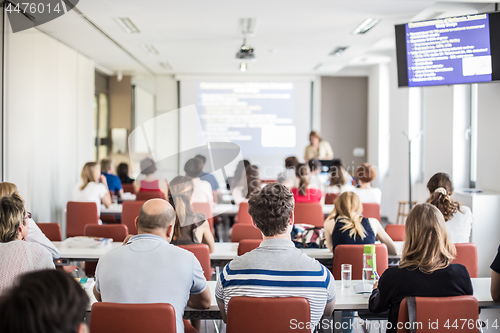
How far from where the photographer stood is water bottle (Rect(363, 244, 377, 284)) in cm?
267

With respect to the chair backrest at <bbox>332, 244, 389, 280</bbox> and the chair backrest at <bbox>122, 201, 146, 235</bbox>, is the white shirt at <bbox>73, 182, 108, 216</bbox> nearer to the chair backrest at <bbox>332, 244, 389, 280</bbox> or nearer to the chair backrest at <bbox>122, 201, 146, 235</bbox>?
the chair backrest at <bbox>122, 201, 146, 235</bbox>

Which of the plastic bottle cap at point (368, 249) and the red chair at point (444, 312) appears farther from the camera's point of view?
the plastic bottle cap at point (368, 249)

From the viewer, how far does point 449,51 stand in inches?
184

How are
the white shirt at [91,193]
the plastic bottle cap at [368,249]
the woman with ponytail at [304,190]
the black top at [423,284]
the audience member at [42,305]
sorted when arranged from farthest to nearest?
the woman with ponytail at [304,190] < the white shirt at [91,193] < the plastic bottle cap at [368,249] < the black top at [423,284] < the audience member at [42,305]

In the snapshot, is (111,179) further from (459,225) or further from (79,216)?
(459,225)

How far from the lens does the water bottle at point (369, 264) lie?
2.67 m

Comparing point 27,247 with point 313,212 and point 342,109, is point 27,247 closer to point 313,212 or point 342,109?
point 313,212

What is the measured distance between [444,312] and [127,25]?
5.80 m

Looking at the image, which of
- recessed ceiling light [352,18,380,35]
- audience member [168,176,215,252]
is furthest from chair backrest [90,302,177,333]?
recessed ceiling light [352,18,380,35]

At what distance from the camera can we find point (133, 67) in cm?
977

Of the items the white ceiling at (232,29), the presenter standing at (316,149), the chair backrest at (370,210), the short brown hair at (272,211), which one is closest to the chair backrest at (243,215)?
the chair backrest at (370,210)

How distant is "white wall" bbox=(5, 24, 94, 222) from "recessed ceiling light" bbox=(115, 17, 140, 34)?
4.25 feet

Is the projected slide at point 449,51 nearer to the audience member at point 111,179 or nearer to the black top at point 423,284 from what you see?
the black top at point 423,284

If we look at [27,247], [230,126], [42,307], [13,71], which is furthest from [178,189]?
[230,126]
